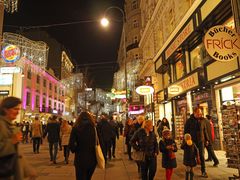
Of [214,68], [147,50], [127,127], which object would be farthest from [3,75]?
[214,68]

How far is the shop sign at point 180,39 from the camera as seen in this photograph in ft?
47.9

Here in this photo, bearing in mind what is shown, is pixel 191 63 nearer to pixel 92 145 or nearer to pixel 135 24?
pixel 92 145

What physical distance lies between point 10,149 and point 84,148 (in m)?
2.36

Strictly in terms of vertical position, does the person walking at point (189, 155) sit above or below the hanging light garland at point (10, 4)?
below

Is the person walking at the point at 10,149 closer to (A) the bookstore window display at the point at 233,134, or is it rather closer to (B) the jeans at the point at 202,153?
(A) the bookstore window display at the point at 233,134

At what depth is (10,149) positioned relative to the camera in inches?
107

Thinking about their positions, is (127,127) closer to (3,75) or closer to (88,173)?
(88,173)

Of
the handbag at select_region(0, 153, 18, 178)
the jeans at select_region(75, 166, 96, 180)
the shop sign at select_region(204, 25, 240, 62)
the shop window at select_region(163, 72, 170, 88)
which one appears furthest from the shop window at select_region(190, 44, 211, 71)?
the handbag at select_region(0, 153, 18, 178)

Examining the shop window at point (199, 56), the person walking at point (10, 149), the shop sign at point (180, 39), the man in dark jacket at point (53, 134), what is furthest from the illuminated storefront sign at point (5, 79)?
the person walking at point (10, 149)

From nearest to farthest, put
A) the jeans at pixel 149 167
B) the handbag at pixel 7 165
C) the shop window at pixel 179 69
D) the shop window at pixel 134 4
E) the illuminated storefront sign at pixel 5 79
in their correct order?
the handbag at pixel 7 165 < the jeans at pixel 149 167 < the shop window at pixel 179 69 < the illuminated storefront sign at pixel 5 79 < the shop window at pixel 134 4

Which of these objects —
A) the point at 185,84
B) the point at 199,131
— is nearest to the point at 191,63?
the point at 185,84

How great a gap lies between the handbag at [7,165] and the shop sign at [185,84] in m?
12.5

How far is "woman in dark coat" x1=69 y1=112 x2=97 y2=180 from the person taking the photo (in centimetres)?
492

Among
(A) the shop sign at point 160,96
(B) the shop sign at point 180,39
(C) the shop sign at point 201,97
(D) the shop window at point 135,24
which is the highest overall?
(D) the shop window at point 135,24
